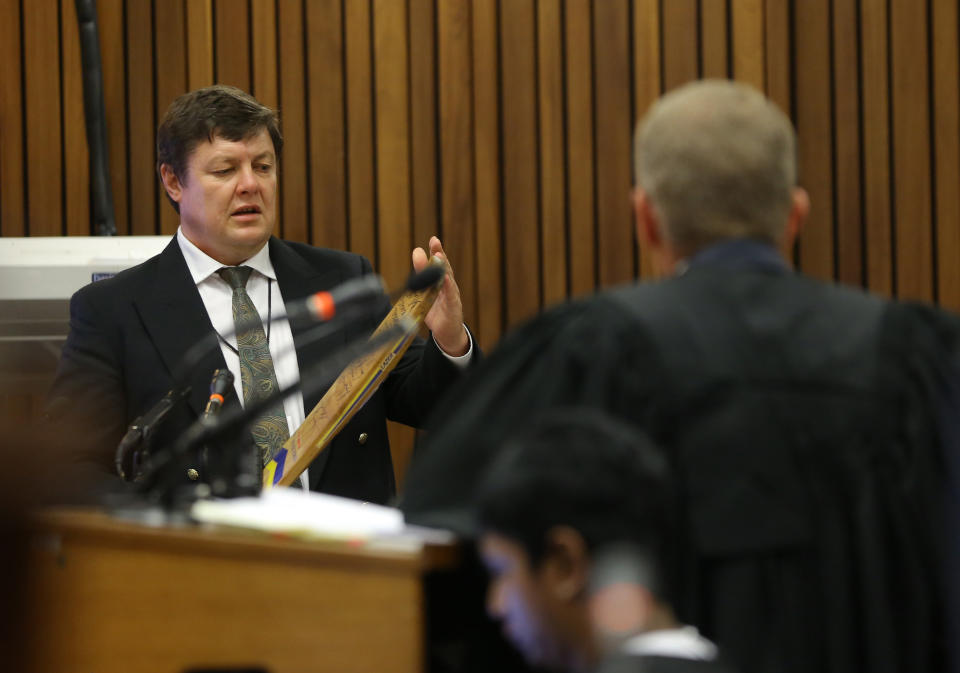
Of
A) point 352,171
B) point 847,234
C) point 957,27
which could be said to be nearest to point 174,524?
point 352,171

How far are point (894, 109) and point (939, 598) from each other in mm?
3336

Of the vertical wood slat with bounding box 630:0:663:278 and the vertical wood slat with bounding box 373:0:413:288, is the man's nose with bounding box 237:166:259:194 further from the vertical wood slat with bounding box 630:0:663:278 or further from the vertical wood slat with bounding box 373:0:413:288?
the vertical wood slat with bounding box 630:0:663:278

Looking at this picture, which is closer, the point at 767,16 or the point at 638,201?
the point at 638,201

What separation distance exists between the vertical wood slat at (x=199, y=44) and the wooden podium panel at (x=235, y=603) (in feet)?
10.7

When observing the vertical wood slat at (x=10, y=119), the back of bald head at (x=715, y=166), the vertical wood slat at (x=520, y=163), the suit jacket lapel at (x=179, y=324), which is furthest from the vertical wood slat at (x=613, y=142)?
the back of bald head at (x=715, y=166)

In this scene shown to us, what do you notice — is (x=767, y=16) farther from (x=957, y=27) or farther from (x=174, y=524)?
(x=174, y=524)

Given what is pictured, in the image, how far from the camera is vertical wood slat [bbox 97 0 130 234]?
462 centimetres

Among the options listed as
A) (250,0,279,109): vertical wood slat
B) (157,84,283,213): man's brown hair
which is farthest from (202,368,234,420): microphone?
(250,0,279,109): vertical wood slat

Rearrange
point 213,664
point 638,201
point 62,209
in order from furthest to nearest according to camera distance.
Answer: point 62,209 < point 638,201 < point 213,664

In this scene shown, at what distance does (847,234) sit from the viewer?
463cm

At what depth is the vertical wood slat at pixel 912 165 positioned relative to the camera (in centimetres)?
463

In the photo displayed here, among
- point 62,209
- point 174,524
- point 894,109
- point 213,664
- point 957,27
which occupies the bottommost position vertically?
point 213,664

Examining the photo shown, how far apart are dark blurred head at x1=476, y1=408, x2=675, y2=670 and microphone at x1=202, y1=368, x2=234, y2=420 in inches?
57.7

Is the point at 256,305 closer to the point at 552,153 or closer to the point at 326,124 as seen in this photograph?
the point at 326,124
